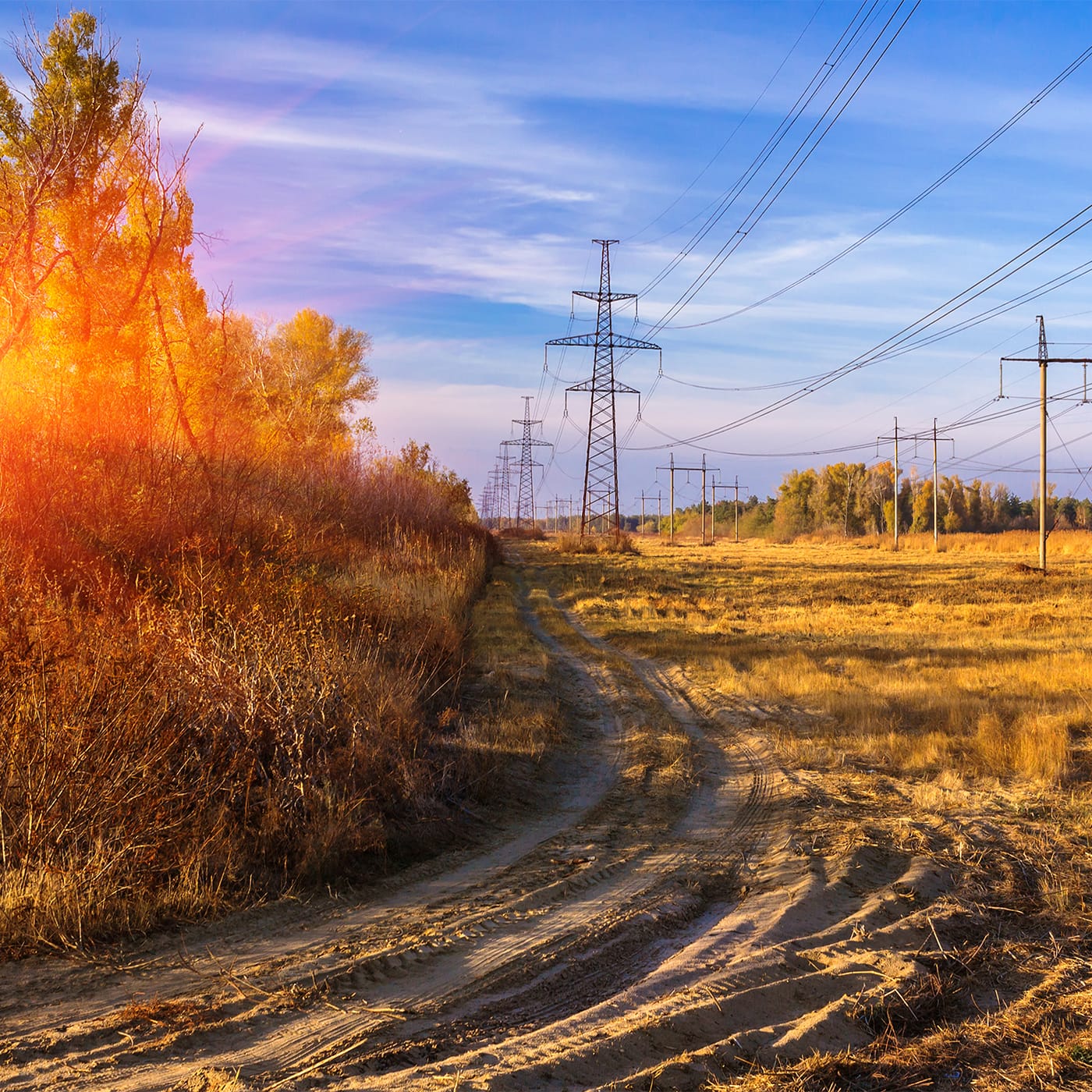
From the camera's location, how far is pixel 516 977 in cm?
394

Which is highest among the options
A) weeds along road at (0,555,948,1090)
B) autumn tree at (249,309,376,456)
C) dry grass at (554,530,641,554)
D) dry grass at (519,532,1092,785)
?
autumn tree at (249,309,376,456)

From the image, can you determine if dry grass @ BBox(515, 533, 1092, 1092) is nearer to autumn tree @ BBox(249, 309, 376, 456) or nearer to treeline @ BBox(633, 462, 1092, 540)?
autumn tree @ BBox(249, 309, 376, 456)

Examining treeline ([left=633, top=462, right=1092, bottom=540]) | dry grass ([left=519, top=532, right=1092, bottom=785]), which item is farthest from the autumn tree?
treeline ([left=633, top=462, right=1092, bottom=540])

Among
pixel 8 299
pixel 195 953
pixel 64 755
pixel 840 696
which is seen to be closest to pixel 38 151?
pixel 8 299

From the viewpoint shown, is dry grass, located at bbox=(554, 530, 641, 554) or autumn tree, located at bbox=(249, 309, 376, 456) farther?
dry grass, located at bbox=(554, 530, 641, 554)

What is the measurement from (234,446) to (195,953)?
8.11 m

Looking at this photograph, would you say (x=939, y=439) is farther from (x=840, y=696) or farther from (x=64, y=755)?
(x=64, y=755)

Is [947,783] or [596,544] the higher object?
[596,544]

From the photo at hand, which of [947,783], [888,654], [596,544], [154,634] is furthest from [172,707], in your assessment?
[596,544]

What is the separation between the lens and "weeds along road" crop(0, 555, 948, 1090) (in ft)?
10.4

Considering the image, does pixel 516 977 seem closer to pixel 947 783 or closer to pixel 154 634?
pixel 154 634

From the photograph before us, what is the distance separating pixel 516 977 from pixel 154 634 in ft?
12.1

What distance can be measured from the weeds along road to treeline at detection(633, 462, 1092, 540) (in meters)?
95.8

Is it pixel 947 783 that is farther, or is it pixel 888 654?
pixel 888 654
